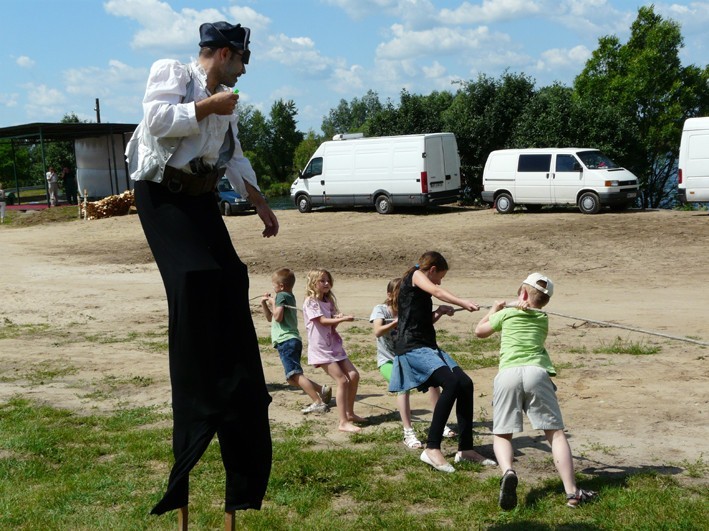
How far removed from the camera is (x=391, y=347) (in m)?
8.25

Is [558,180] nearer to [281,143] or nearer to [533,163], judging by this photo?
[533,163]

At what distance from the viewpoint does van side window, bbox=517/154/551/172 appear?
91.5 ft

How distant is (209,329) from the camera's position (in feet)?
13.4

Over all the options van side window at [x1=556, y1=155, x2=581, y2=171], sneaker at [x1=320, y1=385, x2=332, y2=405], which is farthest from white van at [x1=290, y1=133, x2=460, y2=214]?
sneaker at [x1=320, y1=385, x2=332, y2=405]

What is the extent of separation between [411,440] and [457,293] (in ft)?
33.5

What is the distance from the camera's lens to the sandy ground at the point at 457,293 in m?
7.90

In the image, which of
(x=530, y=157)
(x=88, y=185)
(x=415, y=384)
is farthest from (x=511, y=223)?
(x=88, y=185)

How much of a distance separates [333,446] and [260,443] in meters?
2.93

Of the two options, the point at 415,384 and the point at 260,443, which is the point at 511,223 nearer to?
the point at 415,384

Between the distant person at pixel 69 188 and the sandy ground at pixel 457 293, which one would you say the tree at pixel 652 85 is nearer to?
the sandy ground at pixel 457 293

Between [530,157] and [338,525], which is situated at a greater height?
[530,157]

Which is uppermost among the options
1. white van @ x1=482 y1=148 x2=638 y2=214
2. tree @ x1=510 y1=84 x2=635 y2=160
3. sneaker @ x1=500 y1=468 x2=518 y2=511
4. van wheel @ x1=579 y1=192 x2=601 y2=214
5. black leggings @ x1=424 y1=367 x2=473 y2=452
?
tree @ x1=510 y1=84 x2=635 y2=160

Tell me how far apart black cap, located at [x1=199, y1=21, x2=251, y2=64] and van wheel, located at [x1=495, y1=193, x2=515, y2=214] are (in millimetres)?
25445

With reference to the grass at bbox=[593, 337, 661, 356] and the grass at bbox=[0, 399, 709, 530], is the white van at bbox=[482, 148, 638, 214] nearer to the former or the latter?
the grass at bbox=[593, 337, 661, 356]
